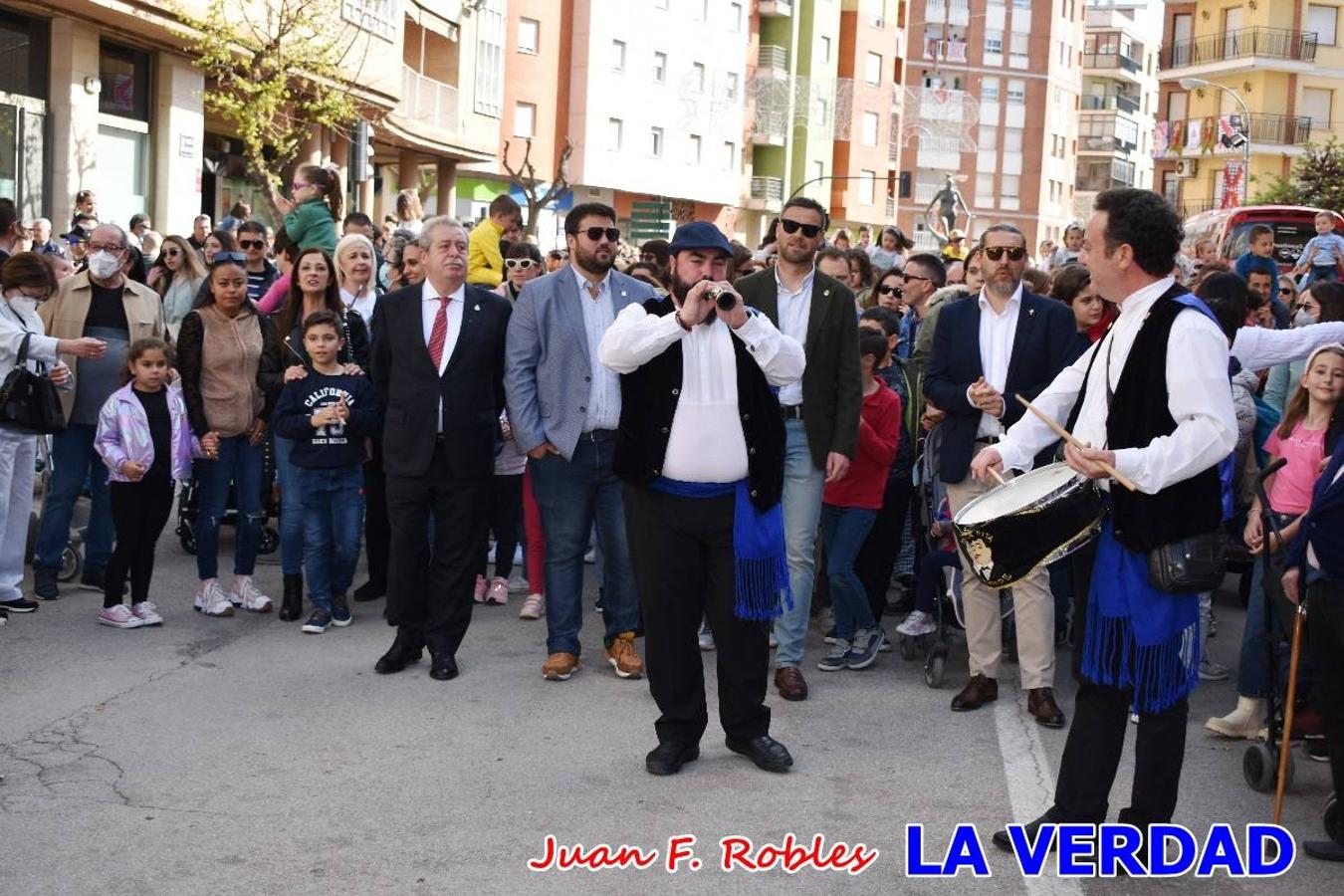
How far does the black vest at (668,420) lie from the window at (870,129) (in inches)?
2587

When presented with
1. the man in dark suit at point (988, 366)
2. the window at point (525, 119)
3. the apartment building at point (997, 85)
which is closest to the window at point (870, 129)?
the apartment building at point (997, 85)

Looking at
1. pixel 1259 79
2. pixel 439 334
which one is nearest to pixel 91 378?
pixel 439 334

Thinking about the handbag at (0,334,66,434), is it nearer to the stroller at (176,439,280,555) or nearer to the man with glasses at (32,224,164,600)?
the man with glasses at (32,224,164,600)

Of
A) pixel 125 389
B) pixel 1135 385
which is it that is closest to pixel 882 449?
pixel 1135 385

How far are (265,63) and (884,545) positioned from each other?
54.1ft

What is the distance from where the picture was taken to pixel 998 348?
7609 millimetres

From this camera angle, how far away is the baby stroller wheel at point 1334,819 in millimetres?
5457

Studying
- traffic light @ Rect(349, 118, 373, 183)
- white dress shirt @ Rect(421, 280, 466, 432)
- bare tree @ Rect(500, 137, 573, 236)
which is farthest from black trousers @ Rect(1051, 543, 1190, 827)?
traffic light @ Rect(349, 118, 373, 183)

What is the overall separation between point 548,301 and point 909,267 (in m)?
4.49

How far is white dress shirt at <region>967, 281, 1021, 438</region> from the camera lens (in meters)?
7.59

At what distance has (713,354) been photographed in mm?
6309

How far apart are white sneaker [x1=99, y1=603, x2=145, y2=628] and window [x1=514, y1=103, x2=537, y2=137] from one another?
43.2m

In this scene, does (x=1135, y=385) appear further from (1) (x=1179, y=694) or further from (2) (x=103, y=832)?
Answer: (2) (x=103, y=832)

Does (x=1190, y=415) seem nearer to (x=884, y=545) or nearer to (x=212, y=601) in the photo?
(x=884, y=545)
